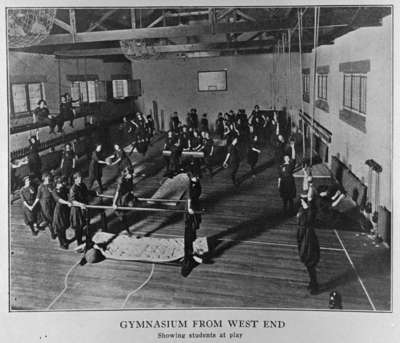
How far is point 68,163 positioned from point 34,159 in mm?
345

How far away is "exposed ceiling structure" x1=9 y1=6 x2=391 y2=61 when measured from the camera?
344 cm

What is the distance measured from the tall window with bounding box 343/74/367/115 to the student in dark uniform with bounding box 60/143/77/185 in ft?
9.32

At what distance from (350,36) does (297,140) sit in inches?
49.3

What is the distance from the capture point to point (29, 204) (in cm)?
387

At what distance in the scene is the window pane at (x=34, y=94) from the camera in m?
3.68

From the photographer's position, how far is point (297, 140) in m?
4.70

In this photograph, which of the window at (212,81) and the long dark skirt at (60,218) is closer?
the long dark skirt at (60,218)

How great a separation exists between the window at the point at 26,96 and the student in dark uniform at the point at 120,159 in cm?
93

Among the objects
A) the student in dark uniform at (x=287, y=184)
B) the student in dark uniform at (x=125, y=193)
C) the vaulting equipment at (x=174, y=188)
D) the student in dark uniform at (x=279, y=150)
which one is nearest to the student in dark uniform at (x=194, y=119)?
the vaulting equipment at (x=174, y=188)

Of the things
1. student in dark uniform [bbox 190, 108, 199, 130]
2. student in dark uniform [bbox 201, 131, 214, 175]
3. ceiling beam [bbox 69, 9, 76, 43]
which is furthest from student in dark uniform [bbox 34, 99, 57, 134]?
student in dark uniform [bbox 190, 108, 199, 130]

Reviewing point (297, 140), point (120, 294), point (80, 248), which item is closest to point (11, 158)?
point (80, 248)

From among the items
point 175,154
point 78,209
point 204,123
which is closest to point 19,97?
point 78,209

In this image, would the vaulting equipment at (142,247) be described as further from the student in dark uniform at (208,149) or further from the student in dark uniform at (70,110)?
the student in dark uniform at (70,110)

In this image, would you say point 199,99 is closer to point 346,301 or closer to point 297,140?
point 297,140
